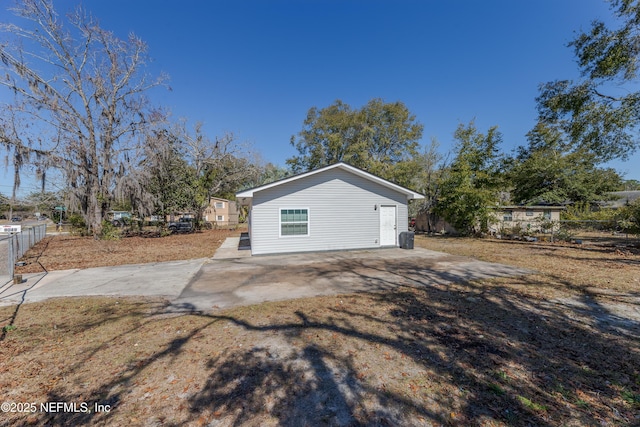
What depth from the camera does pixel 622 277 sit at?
632 centimetres

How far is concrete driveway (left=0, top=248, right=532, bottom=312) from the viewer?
213 inches

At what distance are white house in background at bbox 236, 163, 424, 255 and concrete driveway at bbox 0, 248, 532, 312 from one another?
1.49 meters

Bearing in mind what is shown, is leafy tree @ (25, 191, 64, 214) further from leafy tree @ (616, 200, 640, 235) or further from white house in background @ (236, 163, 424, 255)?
leafy tree @ (616, 200, 640, 235)

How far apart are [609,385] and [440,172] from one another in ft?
62.8

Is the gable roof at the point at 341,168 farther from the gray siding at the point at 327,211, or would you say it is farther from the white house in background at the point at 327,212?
the gray siding at the point at 327,211

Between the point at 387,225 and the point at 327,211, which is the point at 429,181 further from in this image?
the point at 327,211

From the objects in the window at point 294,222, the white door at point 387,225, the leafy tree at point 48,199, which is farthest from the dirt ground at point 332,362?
the leafy tree at point 48,199

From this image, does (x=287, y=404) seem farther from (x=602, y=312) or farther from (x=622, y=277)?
(x=622, y=277)

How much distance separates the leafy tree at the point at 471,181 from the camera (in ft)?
51.5

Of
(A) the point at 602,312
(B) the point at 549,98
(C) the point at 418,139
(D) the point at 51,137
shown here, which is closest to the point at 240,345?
(A) the point at 602,312

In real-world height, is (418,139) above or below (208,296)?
above

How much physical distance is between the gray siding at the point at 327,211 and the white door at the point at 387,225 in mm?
194

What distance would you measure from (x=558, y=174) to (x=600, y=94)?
17.0m

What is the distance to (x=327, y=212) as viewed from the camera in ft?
36.6
